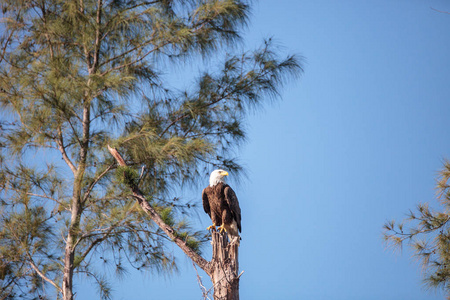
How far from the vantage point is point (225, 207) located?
2.92 meters

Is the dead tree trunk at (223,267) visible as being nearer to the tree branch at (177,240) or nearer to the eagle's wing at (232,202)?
the tree branch at (177,240)

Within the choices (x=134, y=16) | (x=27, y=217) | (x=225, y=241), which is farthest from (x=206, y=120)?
(x=225, y=241)

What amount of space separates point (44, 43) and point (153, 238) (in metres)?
1.65

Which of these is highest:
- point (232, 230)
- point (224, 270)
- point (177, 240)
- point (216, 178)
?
point (216, 178)

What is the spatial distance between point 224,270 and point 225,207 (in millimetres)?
668

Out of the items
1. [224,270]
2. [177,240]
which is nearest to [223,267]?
[224,270]

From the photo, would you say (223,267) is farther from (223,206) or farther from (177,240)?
(223,206)

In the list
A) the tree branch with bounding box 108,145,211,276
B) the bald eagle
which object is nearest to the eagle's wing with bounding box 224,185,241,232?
the bald eagle

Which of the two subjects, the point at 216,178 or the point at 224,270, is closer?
the point at 224,270

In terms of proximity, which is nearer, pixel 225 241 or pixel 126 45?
pixel 225 241

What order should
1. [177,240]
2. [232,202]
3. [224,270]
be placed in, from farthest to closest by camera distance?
[232,202]
[177,240]
[224,270]

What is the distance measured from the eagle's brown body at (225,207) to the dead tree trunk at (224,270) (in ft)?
1.86

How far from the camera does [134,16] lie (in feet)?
13.0

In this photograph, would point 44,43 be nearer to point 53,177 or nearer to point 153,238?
point 53,177
